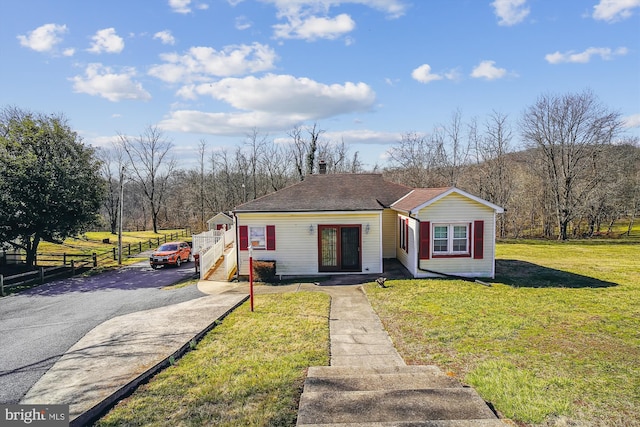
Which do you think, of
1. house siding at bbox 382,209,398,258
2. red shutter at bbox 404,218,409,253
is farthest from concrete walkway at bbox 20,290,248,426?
house siding at bbox 382,209,398,258

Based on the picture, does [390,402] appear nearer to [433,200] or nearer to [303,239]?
[433,200]

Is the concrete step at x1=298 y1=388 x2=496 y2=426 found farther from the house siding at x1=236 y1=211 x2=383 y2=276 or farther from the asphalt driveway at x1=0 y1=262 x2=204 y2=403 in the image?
the house siding at x1=236 y1=211 x2=383 y2=276

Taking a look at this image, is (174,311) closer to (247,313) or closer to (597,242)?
(247,313)

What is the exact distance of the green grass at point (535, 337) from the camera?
5172 mm

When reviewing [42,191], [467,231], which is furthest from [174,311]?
[42,191]

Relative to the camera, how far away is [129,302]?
40.9ft

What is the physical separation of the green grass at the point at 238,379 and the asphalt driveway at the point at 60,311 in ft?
7.48

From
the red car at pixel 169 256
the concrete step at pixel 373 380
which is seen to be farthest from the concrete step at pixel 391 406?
the red car at pixel 169 256

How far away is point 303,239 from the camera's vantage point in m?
15.2

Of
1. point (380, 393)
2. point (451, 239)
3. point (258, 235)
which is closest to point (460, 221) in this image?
point (451, 239)

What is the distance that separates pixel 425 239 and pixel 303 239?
505 cm

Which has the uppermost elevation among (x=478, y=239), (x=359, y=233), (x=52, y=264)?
(x=359, y=233)

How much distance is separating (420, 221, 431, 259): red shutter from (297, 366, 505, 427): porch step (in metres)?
8.51

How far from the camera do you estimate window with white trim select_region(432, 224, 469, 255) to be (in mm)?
14227
